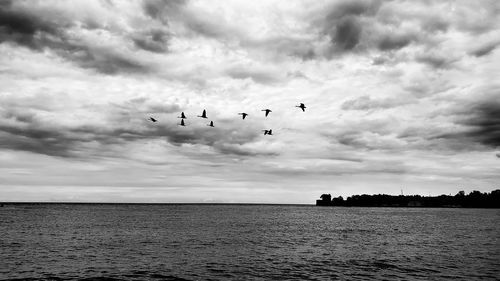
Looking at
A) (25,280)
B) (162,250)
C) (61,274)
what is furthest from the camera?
(162,250)

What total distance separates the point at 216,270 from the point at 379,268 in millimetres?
18424

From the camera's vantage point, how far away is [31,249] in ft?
190

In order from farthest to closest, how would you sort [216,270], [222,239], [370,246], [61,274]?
[222,239] → [370,246] → [216,270] → [61,274]

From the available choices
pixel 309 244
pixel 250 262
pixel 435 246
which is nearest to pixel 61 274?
pixel 250 262

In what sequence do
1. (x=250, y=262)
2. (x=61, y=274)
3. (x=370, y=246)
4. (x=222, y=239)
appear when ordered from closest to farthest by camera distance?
(x=61, y=274), (x=250, y=262), (x=370, y=246), (x=222, y=239)

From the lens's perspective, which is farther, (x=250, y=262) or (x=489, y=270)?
(x=250, y=262)

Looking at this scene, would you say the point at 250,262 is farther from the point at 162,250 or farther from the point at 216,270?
the point at 162,250

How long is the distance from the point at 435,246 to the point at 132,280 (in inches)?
2015

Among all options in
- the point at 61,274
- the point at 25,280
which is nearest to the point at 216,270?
the point at 61,274

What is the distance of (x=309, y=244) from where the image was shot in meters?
67.7

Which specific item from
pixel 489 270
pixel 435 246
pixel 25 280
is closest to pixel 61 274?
pixel 25 280

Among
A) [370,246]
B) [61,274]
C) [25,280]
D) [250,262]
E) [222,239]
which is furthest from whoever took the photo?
[222,239]

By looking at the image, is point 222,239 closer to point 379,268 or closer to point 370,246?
point 370,246

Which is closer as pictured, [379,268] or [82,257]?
[379,268]
